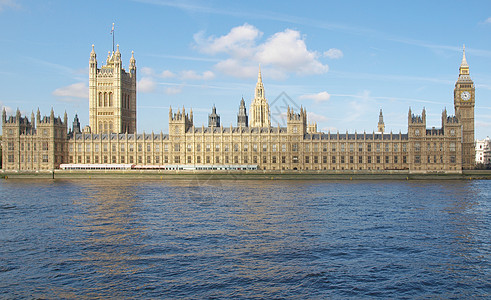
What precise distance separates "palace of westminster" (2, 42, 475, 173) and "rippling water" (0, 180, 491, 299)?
240ft

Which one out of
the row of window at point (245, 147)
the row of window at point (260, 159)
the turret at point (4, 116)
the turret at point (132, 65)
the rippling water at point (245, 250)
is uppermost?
the turret at point (132, 65)

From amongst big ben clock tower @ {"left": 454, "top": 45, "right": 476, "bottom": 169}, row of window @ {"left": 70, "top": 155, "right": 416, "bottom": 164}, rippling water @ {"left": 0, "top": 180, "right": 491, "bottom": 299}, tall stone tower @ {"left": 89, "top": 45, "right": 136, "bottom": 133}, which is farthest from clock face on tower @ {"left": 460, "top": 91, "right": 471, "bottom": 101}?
tall stone tower @ {"left": 89, "top": 45, "right": 136, "bottom": 133}

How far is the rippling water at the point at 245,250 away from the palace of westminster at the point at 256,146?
73.2 meters

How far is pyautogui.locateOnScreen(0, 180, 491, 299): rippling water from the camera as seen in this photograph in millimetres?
30781

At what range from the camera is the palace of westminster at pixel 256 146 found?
138m

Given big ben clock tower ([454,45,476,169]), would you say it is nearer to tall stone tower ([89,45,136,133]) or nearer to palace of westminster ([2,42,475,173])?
palace of westminster ([2,42,475,173])

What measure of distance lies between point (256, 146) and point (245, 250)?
107 meters

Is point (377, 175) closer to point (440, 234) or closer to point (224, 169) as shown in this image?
point (224, 169)

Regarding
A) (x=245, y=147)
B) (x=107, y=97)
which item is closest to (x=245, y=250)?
(x=245, y=147)

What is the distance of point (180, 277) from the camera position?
32562 millimetres

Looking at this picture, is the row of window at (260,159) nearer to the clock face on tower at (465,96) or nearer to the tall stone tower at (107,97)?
the tall stone tower at (107,97)

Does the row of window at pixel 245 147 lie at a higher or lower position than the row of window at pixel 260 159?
higher

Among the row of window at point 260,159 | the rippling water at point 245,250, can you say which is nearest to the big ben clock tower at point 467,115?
the row of window at point 260,159

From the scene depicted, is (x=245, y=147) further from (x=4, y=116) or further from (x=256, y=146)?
(x=4, y=116)
